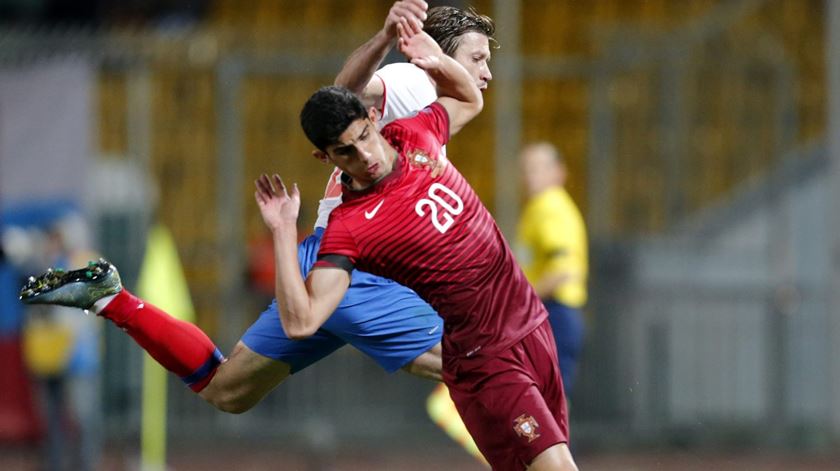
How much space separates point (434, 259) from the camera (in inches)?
250

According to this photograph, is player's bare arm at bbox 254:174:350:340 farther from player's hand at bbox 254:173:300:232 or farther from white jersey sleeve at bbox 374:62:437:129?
white jersey sleeve at bbox 374:62:437:129

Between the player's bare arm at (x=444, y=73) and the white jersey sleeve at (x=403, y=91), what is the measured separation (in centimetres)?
35

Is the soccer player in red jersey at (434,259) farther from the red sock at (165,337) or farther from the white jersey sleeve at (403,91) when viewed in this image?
the red sock at (165,337)

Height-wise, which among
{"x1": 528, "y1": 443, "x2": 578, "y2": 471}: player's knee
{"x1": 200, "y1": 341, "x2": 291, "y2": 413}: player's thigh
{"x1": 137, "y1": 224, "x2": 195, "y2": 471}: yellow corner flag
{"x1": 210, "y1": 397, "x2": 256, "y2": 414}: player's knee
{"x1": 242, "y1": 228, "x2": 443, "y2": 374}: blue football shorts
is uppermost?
{"x1": 242, "y1": 228, "x2": 443, "y2": 374}: blue football shorts

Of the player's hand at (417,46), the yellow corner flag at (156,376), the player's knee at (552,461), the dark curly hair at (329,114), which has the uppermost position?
the player's hand at (417,46)

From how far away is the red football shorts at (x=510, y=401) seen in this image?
21.0 feet

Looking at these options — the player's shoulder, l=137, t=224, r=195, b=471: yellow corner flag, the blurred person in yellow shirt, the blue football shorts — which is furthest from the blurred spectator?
the player's shoulder

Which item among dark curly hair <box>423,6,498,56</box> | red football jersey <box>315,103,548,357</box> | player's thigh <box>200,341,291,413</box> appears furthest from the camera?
player's thigh <box>200,341,291,413</box>

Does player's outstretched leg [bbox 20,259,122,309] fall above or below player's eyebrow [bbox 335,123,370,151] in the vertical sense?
below

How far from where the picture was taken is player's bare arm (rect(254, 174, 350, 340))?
611cm

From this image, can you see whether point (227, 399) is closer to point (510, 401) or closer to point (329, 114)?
point (510, 401)

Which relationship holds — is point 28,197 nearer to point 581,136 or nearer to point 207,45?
point 207,45

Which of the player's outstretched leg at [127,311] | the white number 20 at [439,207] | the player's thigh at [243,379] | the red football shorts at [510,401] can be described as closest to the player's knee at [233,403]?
the player's thigh at [243,379]

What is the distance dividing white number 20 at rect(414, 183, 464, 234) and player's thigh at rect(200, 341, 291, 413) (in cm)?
119
